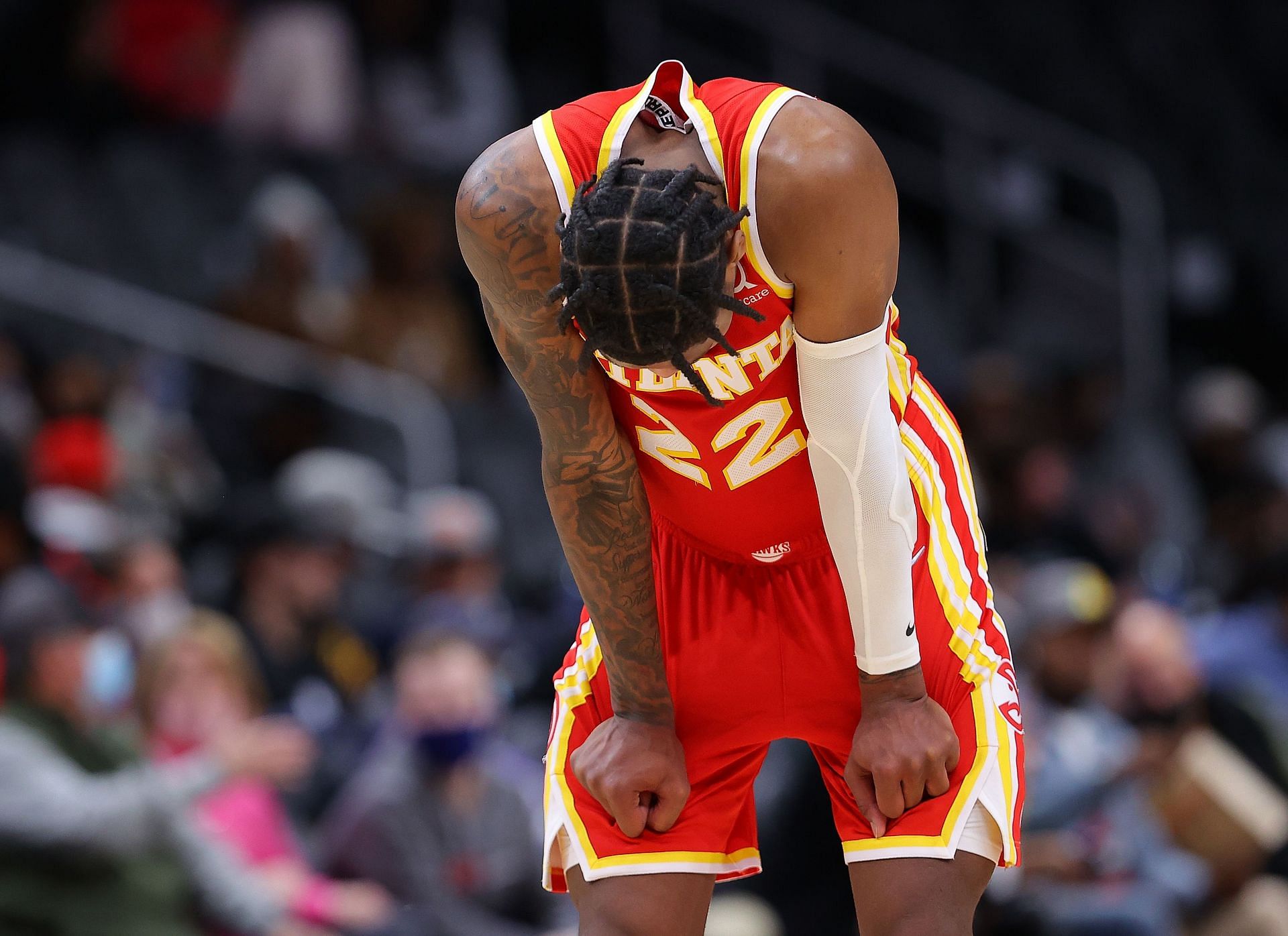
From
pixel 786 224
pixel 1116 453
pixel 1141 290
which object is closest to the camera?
pixel 786 224

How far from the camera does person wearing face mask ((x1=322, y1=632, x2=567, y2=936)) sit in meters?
5.08

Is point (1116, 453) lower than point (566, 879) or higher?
lower

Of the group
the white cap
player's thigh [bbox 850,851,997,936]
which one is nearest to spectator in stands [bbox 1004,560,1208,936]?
the white cap

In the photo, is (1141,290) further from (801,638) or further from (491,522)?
(801,638)

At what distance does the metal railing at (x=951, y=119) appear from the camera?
10.0 meters

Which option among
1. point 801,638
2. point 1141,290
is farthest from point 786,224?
point 1141,290

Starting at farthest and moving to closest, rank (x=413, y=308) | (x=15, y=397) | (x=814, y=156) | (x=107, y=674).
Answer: (x=413, y=308) → (x=15, y=397) → (x=107, y=674) → (x=814, y=156)

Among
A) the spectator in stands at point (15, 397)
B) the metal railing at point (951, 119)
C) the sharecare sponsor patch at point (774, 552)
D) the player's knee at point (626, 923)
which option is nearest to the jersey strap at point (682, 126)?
the sharecare sponsor patch at point (774, 552)

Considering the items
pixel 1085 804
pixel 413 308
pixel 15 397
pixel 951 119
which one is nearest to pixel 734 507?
pixel 1085 804

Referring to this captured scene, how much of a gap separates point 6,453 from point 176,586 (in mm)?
910

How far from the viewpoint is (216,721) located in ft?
17.5

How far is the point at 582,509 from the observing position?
297cm

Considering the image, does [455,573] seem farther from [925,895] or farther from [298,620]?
[925,895]

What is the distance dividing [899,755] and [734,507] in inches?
19.5
